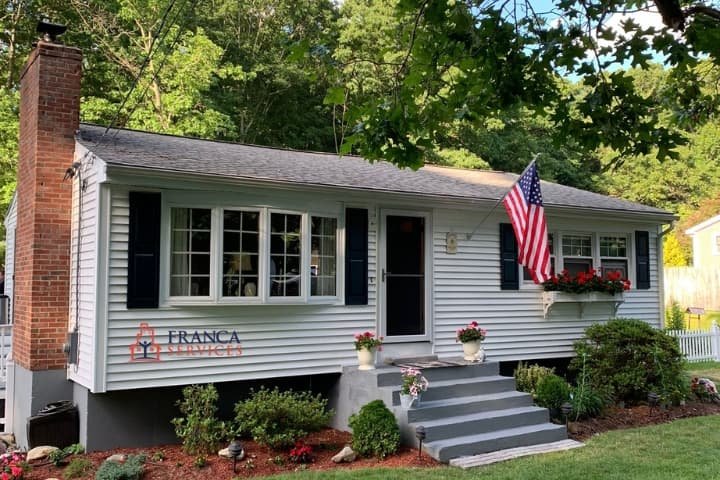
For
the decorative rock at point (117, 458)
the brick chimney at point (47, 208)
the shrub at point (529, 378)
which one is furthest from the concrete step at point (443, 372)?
the brick chimney at point (47, 208)

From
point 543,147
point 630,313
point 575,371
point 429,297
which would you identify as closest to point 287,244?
point 429,297

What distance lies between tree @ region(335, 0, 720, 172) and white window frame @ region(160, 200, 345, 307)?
2.71m

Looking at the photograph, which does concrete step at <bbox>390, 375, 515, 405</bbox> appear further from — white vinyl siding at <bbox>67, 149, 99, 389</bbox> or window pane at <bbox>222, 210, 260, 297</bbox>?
white vinyl siding at <bbox>67, 149, 99, 389</bbox>

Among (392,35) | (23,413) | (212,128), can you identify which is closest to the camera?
(392,35)

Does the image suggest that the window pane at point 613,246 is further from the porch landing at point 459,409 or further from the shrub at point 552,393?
the porch landing at point 459,409

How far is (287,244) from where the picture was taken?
800 centimetres

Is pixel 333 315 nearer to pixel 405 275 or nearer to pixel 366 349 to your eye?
pixel 366 349

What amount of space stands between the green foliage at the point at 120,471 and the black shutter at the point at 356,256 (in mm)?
3297

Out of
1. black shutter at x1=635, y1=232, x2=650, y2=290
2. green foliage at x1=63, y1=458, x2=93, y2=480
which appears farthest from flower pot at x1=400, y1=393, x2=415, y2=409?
black shutter at x1=635, y1=232, x2=650, y2=290

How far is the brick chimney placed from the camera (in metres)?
7.65

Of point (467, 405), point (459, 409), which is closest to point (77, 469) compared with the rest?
point (459, 409)

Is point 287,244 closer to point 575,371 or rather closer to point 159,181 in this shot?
point 159,181

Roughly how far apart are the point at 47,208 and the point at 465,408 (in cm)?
579

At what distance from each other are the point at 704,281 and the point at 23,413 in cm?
Answer: 2565
